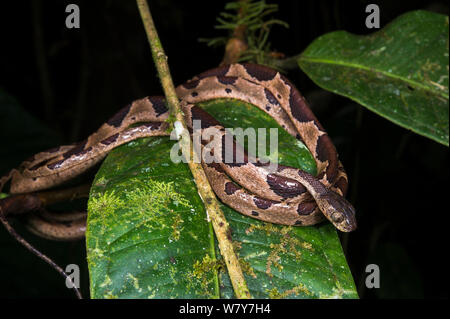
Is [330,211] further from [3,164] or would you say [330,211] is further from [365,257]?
[3,164]

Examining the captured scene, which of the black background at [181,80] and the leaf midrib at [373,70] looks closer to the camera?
the leaf midrib at [373,70]

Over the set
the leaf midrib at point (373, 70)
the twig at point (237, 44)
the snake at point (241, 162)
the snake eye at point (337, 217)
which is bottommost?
the snake eye at point (337, 217)

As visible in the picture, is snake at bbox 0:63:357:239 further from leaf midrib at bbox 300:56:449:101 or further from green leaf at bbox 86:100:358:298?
leaf midrib at bbox 300:56:449:101

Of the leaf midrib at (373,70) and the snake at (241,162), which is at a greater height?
the leaf midrib at (373,70)

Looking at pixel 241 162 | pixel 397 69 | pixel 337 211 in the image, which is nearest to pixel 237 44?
pixel 397 69

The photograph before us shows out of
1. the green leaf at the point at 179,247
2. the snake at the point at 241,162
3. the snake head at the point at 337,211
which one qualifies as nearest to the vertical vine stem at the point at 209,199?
the green leaf at the point at 179,247

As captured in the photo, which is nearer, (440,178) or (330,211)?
(330,211)

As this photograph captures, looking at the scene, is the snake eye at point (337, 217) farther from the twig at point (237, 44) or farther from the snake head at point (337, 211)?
the twig at point (237, 44)

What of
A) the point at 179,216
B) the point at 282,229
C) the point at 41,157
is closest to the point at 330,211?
the point at 282,229
